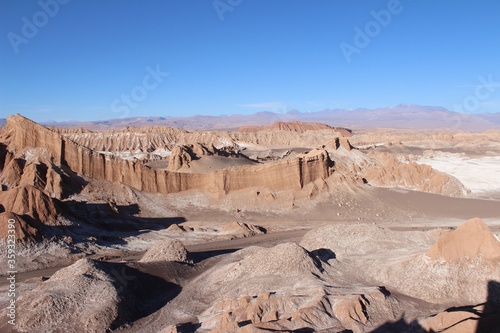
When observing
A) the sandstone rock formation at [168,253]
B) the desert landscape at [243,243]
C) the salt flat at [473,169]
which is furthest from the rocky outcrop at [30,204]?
the salt flat at [473,169]

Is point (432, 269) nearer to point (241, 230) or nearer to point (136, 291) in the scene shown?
point (136, 291)

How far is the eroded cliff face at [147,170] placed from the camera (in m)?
30.8

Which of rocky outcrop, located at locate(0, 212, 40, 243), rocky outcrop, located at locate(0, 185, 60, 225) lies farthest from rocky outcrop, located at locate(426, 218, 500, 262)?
rocky outcrop, located at locate(0, 185, 60, 225)

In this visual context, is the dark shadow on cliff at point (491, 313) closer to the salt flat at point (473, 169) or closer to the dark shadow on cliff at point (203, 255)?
the dark shadow on cliff at point (203, 255)

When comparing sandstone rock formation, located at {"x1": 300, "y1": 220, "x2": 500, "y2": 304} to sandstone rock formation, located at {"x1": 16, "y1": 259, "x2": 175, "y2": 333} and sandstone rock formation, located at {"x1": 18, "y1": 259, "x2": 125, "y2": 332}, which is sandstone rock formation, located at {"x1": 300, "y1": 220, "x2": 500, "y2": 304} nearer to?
sandstone rock formation, located at {"x1": 16, "y1": 259, "x2": 175, "y2": 333}

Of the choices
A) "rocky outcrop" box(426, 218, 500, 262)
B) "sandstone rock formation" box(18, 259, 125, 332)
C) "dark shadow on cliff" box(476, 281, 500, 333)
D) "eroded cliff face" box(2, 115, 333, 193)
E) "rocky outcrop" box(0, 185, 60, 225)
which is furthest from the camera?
"eroded cliff face" box(2, 115, 333, 193)

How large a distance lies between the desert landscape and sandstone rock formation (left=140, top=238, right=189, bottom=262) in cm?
6

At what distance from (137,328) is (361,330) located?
20.8 feet

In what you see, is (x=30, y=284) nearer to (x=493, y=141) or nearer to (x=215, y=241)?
(x=215, y=241)

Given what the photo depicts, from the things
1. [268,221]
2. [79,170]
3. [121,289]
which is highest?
[79,170]

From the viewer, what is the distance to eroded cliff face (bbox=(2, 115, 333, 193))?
3081cm

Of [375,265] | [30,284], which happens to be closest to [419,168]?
[375,265]

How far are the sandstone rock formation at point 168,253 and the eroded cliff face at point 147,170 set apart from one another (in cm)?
1389

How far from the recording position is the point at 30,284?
15.5 meters
